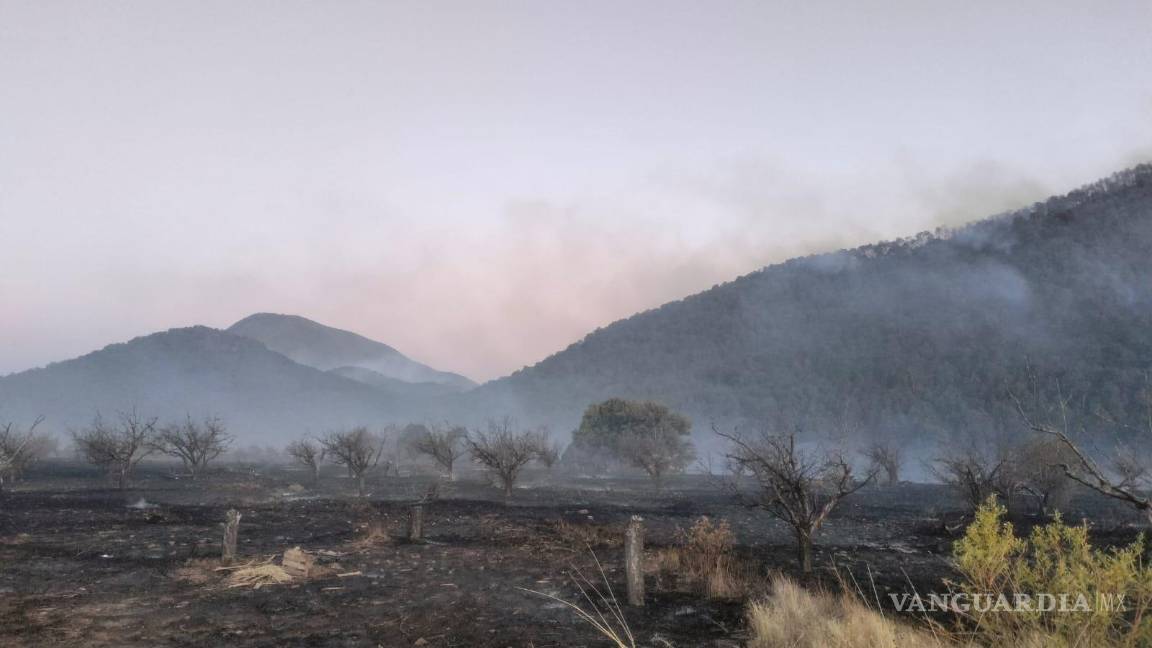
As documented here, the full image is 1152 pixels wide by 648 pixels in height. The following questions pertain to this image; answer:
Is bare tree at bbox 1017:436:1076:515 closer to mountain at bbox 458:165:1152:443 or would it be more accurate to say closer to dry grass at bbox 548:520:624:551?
dry grass at bbox 548:520:624:551

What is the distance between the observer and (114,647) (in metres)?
8.30

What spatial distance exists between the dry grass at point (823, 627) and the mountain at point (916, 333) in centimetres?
4223

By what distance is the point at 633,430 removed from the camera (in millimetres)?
59406

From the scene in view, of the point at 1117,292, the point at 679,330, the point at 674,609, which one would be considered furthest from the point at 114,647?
the point at 679,330

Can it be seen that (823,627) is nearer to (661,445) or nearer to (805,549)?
(805,549)

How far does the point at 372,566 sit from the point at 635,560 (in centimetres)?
678

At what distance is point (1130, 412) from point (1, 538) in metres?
73.5

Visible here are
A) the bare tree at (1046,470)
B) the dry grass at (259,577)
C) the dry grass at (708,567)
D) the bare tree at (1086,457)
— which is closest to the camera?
the bare tree at (1086,457)

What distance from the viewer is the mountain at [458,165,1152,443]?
67.8 meters

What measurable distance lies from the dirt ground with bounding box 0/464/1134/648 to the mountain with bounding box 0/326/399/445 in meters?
149

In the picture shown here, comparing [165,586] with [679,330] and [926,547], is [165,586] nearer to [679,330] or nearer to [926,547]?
[926,547]

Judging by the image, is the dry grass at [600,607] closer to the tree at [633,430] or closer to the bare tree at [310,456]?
the bare tree at [310,456]

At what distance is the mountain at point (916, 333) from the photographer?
67812mm

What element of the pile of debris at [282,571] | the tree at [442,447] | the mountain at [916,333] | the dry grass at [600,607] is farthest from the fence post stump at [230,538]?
the mountain at [916,333]
